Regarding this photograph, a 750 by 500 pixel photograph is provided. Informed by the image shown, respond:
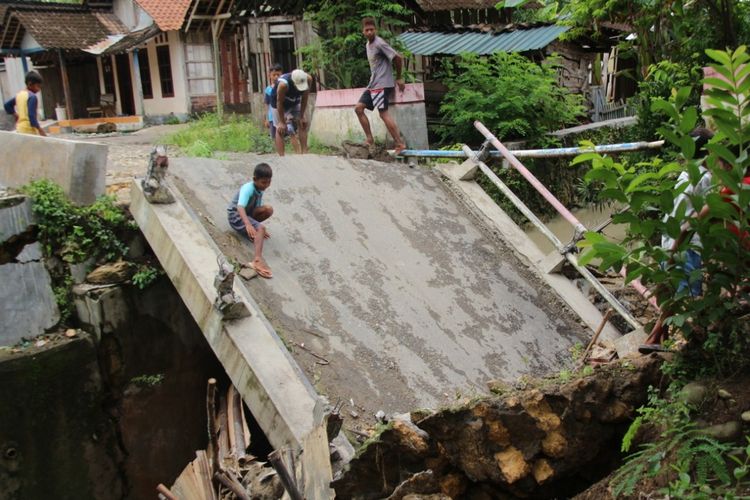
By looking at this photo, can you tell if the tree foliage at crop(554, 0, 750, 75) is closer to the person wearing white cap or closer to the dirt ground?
the person wearing white cap

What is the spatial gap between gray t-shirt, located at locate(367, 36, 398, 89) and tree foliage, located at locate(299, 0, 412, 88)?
9.53 ft

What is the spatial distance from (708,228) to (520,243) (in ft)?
16.9

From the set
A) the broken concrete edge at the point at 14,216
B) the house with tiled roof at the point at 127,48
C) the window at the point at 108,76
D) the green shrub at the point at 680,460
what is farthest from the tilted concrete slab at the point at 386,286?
the window at the point at 108,76

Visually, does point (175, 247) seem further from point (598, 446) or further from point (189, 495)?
point (598, 446)

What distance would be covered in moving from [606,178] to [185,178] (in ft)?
16.8

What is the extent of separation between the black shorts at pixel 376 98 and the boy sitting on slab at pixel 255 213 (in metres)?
3.36

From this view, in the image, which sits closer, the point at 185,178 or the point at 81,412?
the point at 81,412

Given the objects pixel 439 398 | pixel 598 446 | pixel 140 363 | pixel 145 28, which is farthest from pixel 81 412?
pixel 145 28

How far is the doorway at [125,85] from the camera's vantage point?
22156mm

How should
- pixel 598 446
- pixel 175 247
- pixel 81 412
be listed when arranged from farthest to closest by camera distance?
1. pixel 81 412
2. pixel 175 247
3. pixel 598 446

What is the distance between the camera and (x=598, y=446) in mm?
2879

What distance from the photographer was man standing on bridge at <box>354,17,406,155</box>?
8867 millimetres

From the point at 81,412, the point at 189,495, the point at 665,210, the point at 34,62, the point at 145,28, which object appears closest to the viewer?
the point at 665,210

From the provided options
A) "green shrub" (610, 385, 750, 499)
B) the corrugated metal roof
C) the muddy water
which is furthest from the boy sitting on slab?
the corrugated metal roof
